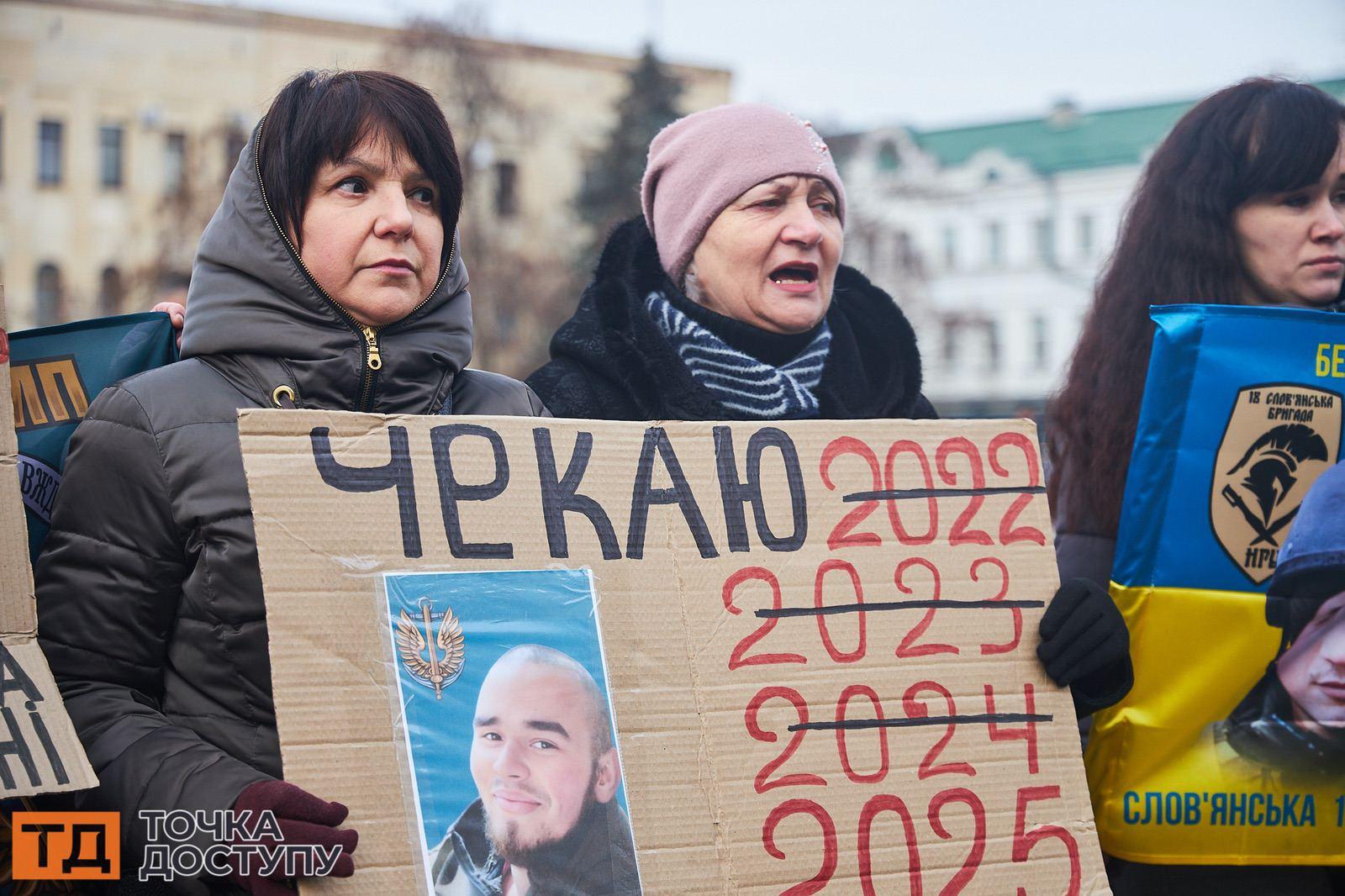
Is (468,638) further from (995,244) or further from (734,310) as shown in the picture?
(995,244)

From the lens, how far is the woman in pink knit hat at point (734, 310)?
2.81 metres

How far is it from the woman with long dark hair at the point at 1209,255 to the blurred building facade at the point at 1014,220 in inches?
1652

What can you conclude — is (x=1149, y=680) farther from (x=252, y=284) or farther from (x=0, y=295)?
(x=0, y=295)

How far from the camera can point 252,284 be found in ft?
7.25

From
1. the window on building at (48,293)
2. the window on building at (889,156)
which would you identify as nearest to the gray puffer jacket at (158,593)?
the window on building at (48,293)

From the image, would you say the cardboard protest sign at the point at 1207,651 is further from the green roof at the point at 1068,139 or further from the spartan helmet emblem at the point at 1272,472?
the green roof at the point at 1068,139

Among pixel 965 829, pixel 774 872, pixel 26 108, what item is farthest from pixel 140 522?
pixel 26 108

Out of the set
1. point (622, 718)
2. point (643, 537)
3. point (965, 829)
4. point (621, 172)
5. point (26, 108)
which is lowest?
point (965, 829)

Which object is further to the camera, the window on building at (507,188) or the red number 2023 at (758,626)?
the window on building at (507,188)

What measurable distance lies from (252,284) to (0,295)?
→ 13.5 inches

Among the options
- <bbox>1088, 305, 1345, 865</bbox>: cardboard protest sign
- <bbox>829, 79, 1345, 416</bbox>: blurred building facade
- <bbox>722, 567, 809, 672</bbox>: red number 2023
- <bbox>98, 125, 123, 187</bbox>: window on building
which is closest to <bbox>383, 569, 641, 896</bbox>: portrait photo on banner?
<bbox>722, 567, 809, 672</bbox>: red number 2023

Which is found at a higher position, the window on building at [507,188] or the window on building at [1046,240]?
the window on building at [507,188]

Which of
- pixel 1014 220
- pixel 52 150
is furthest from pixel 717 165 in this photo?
pixel 1014 220

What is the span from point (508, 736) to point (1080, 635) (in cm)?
96
